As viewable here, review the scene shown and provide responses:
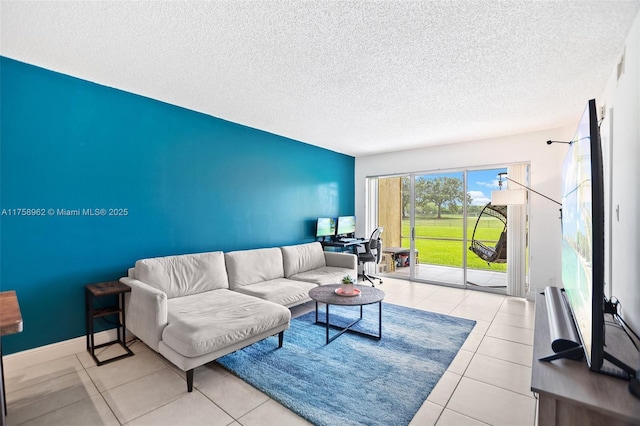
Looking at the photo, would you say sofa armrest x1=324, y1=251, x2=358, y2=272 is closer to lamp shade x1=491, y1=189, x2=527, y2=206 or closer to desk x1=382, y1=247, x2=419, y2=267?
desk x1=382, y1=247, x2=419, y2=267

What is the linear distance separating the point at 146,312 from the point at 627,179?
12.3ft

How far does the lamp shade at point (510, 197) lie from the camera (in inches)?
174

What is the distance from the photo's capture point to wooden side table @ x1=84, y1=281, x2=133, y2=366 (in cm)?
266

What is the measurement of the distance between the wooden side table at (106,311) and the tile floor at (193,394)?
9cm

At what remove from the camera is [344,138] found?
5.07 meters

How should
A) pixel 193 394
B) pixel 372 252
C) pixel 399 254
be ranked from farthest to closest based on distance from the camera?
pixel 399 254 → pixel 372 252 → pixel 193 394

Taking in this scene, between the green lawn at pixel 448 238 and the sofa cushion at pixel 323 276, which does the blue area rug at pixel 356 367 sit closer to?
the sofa cushion at pixel 323 276

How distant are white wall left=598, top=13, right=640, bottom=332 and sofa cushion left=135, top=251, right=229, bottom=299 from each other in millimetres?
3612

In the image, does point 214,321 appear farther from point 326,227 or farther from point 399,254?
point 399,254

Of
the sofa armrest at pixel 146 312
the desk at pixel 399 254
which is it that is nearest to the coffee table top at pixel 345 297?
the sofa armrest at pixel 146 312

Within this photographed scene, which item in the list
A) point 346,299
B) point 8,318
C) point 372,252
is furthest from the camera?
point 372,252

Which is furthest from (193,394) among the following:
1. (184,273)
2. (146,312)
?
(184,273)

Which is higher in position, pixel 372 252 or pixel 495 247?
pixel 495 247

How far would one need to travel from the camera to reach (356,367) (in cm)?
257
